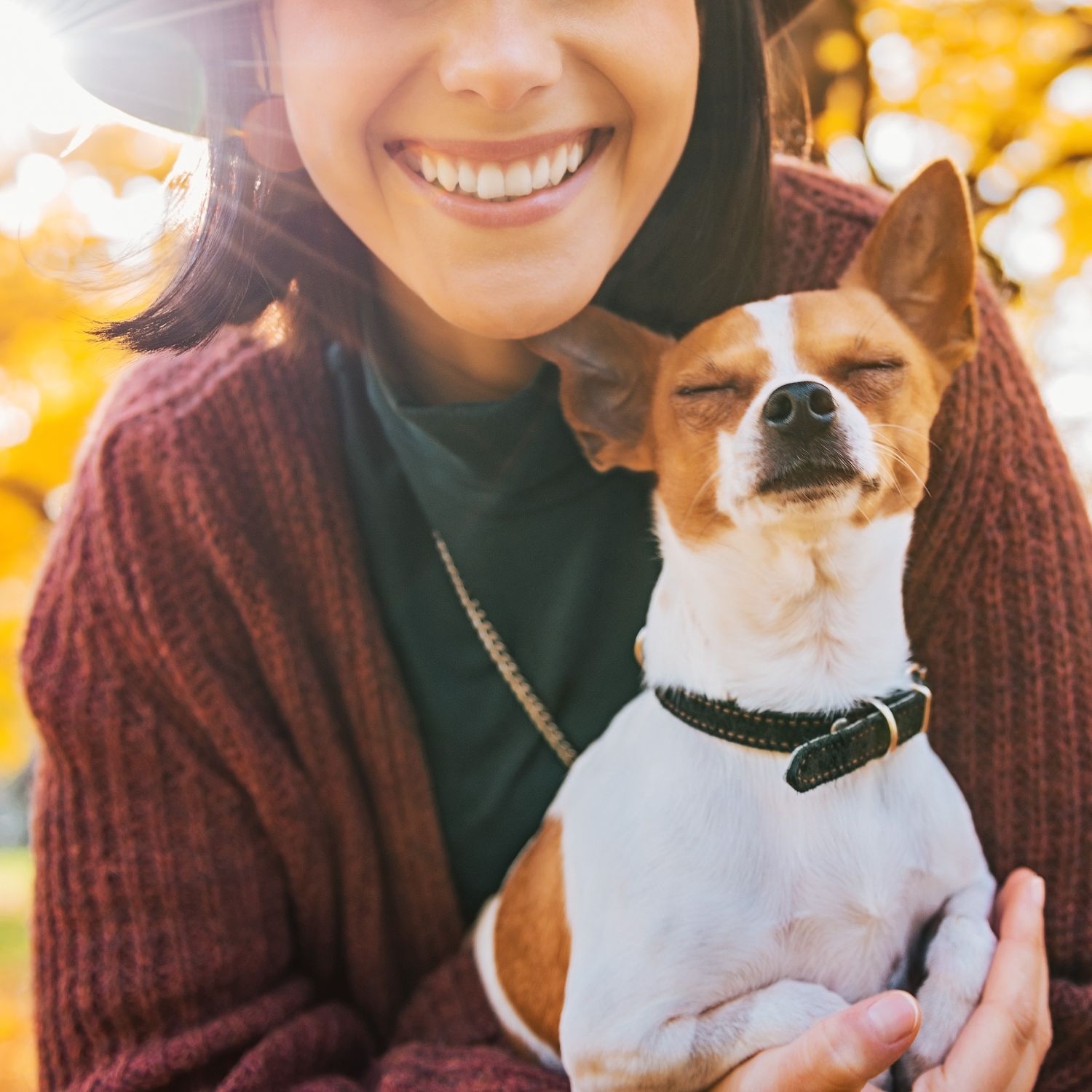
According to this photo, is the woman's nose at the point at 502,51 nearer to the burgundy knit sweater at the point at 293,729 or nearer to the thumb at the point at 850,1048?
the burgundy knit sweater at the point at 293,729

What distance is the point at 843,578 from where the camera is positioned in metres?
1.48

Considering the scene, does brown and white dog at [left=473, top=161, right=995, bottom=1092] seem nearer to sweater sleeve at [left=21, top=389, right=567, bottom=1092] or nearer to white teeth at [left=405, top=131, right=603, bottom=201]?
white teeth at [left=405, top=131, right=603, bottom=201]

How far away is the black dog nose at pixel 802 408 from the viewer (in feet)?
4.32

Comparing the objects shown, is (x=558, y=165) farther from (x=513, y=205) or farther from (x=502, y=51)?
(x=502, y=51)

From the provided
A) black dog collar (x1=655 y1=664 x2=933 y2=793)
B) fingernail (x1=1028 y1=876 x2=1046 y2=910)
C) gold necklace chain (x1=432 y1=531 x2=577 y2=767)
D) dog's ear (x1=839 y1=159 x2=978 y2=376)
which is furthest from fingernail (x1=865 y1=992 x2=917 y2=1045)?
dog's ear (x1=839 y1=159 x2=978 y2=376)

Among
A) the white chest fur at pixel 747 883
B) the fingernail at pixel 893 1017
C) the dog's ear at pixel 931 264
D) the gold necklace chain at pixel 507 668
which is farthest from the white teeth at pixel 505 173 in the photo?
the fingernail at pixel 893 1017

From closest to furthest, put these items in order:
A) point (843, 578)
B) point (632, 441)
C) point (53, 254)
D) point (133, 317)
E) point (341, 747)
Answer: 1. point (843, 578)
2. point (632, 441)
3. point (133, 317)
4. point (341, 747)
5. point (53, 254)

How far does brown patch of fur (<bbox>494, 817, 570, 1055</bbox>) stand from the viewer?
1.62 meters

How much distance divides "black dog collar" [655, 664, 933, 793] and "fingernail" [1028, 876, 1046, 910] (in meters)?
0.32

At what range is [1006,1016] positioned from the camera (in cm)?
139

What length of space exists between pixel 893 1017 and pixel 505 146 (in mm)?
1286

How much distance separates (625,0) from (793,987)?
4.61 ft

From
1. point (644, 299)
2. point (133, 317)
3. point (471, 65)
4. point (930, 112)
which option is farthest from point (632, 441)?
point (930, 112)

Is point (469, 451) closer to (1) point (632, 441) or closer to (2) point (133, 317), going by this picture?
(1) point (632, 441)
